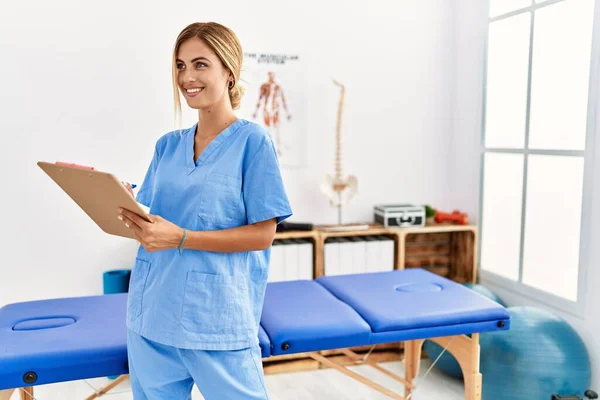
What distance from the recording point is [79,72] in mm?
3031

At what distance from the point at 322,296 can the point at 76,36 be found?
6.02 feet

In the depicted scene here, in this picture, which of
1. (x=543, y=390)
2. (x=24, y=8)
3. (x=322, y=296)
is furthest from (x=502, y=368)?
(x=24, y=8)

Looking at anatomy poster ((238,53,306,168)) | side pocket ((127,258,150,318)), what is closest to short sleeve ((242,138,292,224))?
side pocket ((127,258,150,318))

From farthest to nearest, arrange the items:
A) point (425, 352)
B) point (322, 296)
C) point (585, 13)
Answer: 1. point (425, 352)
2. point (585, 13)
3. point (322, 296)

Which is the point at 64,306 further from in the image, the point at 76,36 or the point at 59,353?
the point at 76,36

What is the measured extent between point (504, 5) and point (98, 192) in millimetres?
2614

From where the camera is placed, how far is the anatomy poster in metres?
3.26

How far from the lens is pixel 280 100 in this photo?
3307 mm

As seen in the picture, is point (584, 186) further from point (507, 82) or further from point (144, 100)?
point (144, 100)

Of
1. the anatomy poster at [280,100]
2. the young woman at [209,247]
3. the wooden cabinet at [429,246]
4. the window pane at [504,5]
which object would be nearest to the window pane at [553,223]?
the wooden cabinet at [429,246]

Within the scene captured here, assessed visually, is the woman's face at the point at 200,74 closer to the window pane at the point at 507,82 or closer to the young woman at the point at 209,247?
the young woman at the point at 209,247

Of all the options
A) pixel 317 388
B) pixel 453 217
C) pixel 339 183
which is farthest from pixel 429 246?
pixel 317 388

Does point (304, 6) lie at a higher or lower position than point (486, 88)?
higher

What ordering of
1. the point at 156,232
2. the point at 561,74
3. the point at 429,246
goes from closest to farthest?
the point at 156,232
the point at 561,74
the point at 429,246
